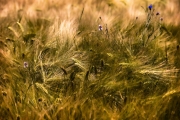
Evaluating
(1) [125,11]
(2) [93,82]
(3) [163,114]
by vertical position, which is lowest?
(3) [163,114]

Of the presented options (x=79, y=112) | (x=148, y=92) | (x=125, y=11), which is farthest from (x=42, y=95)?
(x=125, y=11)

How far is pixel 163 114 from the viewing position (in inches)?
49.2

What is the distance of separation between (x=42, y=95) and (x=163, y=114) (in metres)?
0.43

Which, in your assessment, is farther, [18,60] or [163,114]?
[18,60]

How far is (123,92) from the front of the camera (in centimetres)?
133

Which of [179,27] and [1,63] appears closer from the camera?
[1,63]

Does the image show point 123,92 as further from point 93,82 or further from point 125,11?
point 125,11

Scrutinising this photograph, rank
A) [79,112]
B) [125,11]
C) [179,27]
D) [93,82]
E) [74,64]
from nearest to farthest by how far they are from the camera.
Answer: [79,112]
[93,82]
[74,64]
[179,27]
[125,11]

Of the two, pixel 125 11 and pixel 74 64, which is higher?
pixel 125 11

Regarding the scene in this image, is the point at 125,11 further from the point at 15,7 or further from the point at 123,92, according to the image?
the point at 123,92

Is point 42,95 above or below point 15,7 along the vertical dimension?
below

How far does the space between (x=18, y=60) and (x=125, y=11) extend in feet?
2.94

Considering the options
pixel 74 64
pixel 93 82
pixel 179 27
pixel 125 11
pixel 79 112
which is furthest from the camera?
pixel 125 11

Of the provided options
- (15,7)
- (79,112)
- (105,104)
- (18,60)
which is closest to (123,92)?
(105,104)
